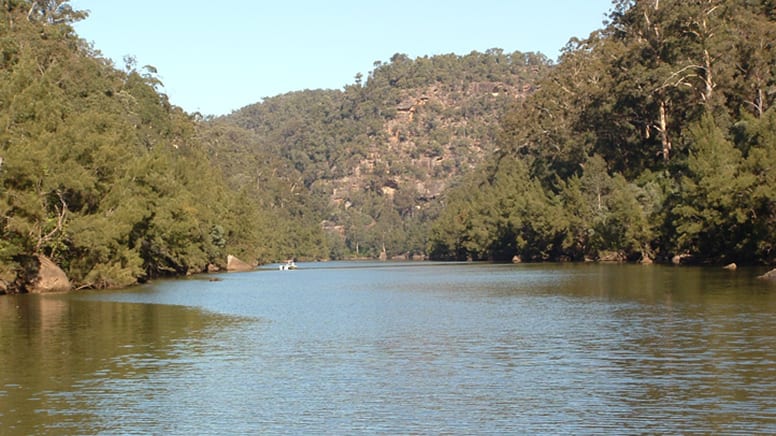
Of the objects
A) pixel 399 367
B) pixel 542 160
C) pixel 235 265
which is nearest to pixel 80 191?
pixel 399 367

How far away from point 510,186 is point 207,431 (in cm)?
12019

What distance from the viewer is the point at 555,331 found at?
31.7m

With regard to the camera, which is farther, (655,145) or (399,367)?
(655,145)

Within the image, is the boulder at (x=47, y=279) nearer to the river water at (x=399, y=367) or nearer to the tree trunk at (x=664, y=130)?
the river water at (x=399, y=367)

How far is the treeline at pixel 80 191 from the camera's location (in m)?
50.9

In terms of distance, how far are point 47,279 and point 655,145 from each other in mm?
67612

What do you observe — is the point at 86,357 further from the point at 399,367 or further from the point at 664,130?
the point at 664,130

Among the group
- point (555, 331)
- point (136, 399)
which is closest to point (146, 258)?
point (555, 331)

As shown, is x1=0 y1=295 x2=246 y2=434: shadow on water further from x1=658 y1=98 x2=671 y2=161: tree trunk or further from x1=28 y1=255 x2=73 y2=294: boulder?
x1=658 y1=98 x2=671 y2=161: tree trunk

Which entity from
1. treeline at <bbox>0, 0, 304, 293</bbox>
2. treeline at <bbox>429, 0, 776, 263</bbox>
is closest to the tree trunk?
treeline at <bbox>429, 0, 776, 263</bbox>

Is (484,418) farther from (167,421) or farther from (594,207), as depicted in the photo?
(594,207)

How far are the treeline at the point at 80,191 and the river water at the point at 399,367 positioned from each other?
8235 millimetres

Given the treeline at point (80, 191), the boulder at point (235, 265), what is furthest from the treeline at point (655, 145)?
the treeline at point (80, 191)

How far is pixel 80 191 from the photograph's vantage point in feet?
182
